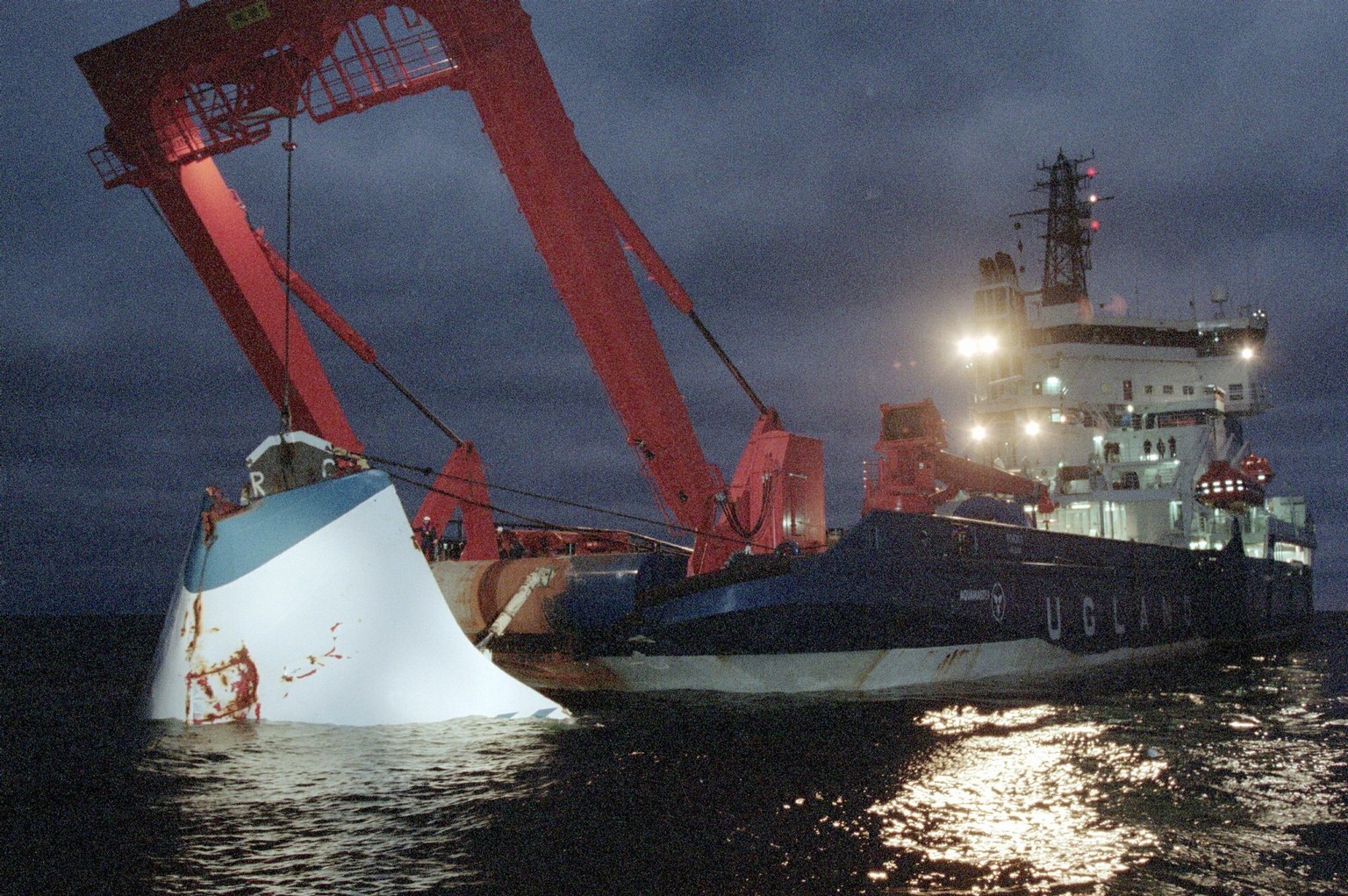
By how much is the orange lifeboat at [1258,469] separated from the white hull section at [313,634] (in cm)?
2661

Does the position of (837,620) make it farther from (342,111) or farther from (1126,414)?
(1126,414)

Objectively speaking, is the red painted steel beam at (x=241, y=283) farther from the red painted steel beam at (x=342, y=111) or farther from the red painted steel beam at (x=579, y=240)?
the red painted steel beam at (x=579, y=240)

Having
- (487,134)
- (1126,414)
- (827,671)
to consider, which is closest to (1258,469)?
(1126,414)

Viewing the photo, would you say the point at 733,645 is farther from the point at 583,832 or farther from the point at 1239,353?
the point at 1239,353

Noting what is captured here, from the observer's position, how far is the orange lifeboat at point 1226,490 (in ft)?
78.5

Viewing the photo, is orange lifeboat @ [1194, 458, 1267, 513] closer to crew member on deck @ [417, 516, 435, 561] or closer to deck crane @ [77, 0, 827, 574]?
deck crane @ [77, 0, 827, 574]

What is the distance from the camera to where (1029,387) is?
2830 centimetres

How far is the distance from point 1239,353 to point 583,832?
30689 mm

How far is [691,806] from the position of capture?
679 cm

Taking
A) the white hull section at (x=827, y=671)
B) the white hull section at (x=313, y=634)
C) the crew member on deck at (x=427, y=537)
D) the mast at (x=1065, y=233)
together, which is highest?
the mast at (x=1065, y=233)

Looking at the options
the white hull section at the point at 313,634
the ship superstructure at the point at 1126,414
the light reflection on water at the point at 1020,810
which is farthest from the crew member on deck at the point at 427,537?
the ship superstructure at the point at 1126,414

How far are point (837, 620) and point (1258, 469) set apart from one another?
21751 millimetres

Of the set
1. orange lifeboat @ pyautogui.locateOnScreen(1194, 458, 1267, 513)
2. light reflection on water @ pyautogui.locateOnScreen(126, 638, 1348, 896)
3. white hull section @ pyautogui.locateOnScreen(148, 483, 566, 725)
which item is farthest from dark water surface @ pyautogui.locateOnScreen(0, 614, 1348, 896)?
orange lifeboat @ pyautogui.locateOnScreen(1194, 458, 1267, 513)

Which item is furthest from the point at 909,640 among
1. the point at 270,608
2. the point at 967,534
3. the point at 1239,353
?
the point at 1239,353
